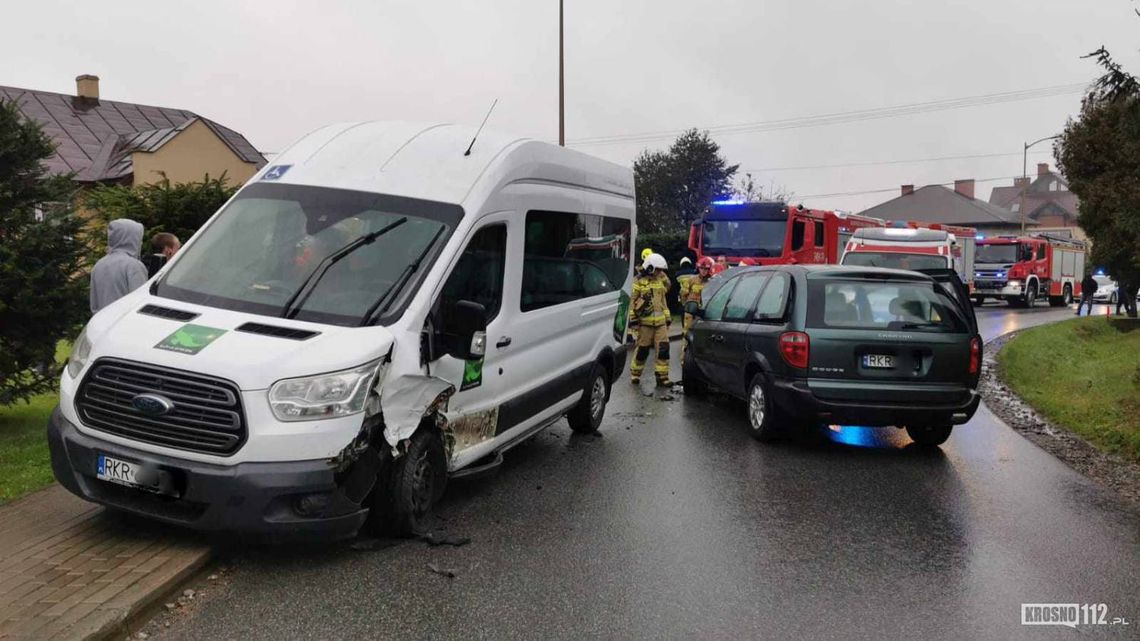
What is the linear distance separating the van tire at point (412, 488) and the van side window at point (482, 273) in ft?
2.76

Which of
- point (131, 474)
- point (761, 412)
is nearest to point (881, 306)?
point (761, 412)

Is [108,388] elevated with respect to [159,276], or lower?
lower

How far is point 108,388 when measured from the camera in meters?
4.59

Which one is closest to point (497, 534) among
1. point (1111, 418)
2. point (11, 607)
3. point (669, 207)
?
point (11, 607)

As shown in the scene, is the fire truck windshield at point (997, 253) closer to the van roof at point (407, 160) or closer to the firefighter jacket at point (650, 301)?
the firefighter jacket at point (650, 301)

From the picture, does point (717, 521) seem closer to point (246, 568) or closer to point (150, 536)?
point (246, 568)

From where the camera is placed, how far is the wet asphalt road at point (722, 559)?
13.7 ft

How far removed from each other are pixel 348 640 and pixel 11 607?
4.72 feet

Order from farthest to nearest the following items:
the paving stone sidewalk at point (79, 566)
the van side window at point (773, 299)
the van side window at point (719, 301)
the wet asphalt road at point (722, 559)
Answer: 1. the van side window at point (719, 301)
2. the van side window at point (773, 299)
3. the wet asphalt road at point (722, 559)
4. the paving stone sidewalk at point (79, 566)

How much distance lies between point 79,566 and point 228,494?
0.83m

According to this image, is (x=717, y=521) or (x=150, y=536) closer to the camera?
(x=150, y=536)

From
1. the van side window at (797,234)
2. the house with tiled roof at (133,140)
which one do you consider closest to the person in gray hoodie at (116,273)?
the van side window at (797,234)

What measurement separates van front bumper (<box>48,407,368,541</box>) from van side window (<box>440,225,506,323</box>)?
1.37m

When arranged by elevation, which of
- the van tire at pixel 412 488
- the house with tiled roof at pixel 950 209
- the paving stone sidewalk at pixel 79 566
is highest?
the house with tiled roof at pixel 950 209
